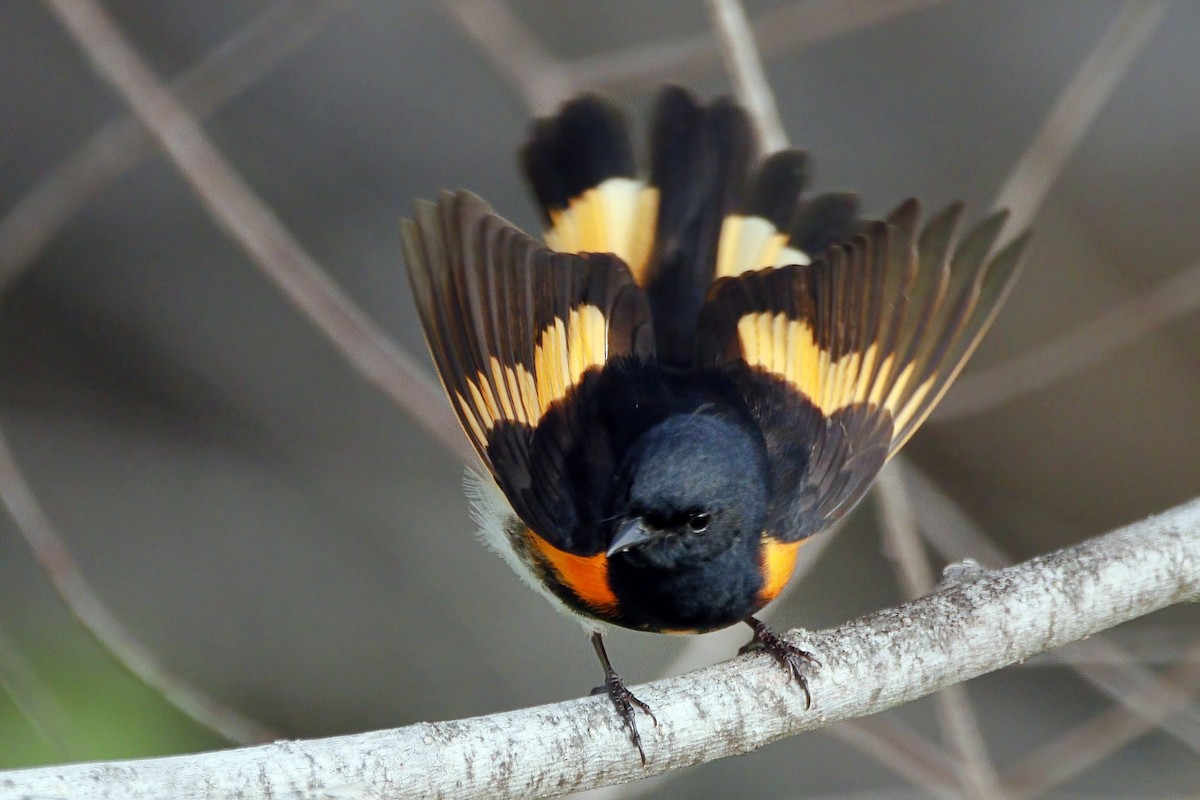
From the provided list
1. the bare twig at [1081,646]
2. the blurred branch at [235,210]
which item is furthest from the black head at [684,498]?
the bare twig at [1081,646]

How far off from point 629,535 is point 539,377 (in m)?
0.39

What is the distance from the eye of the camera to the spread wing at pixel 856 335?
233cm

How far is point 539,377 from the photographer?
221cm

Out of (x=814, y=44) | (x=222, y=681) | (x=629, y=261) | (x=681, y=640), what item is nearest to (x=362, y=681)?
(x=222, y=681)

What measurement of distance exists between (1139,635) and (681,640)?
121cm

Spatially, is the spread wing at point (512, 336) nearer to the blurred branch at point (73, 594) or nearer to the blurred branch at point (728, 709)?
the blurred branch at point (728, 709)

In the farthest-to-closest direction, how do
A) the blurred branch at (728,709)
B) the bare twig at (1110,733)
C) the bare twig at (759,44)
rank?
the bare twig at (759,44) < the bare twig at (1110,733) < the blurred branch at (728,709)

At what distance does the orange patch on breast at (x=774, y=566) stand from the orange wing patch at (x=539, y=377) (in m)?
0.44

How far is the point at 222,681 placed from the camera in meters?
3.57

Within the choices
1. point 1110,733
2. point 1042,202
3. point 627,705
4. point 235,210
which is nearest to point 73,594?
point 235,210

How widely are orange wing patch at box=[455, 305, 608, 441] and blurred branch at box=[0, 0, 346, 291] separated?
836 mm

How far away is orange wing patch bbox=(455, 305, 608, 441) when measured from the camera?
2172 millimetres

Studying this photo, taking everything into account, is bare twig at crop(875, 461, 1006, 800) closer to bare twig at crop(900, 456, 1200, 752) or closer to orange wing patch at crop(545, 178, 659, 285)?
bare twig at crop(900, 456, 1200, 752)


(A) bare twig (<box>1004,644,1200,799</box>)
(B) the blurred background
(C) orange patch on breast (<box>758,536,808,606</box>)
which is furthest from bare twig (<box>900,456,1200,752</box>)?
(C) orange patch on breast (<box>758,536,808,606</box>)
